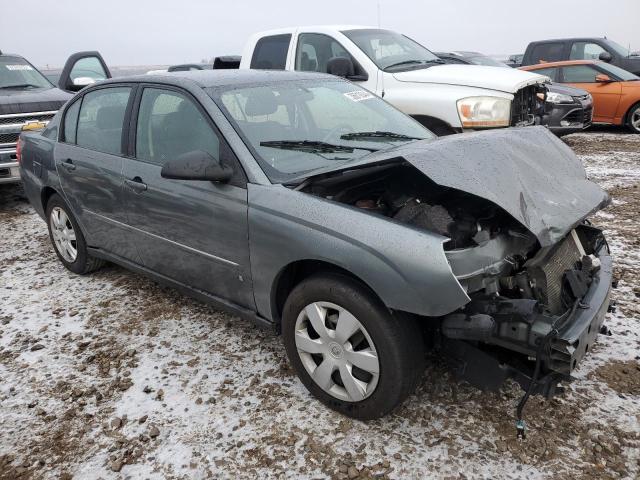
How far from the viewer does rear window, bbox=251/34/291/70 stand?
6703mm

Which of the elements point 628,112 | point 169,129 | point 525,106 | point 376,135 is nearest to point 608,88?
point 628,112

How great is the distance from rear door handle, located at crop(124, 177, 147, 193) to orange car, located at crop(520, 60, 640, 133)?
369 inches

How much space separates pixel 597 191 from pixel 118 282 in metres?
3.53

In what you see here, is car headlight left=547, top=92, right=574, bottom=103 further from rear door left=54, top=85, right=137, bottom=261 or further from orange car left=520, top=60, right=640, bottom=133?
rear door left=54, top=85, right=137, bottom=261

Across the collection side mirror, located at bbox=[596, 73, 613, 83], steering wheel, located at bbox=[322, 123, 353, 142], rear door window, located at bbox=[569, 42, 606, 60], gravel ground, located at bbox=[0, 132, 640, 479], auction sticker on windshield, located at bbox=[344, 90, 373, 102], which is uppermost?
auction sticker on windshield, located at bbox=[344, 90, 373, 102]

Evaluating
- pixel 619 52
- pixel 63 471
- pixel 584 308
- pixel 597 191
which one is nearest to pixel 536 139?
pixel 597 191

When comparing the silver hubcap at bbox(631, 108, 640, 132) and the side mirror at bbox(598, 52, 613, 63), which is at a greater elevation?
the side mirror at bbox(598, 52, 613, 63)

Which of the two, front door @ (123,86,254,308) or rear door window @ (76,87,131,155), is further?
rear door window @ (76,87,131,155)

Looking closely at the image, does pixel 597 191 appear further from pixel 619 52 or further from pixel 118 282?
pixel 619 52

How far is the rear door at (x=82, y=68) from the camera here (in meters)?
8.16

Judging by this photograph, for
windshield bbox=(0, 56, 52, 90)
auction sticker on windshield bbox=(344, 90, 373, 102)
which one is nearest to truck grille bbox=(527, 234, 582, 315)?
auction sticker on windshield bbox=(344, 90, 373, 102)

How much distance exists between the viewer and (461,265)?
2.13 meters

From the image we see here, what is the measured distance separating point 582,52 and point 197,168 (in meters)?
11.3

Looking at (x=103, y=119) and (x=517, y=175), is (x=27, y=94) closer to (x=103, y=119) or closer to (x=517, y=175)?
(x=103, y=119)
